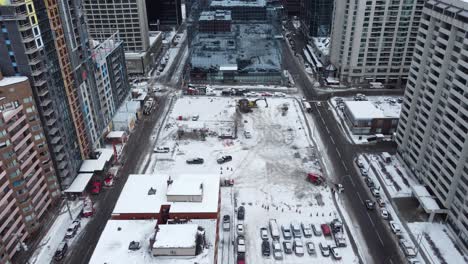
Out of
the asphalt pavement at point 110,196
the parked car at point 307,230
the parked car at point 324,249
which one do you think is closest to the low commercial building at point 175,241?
the asphalt pavement at point 110,196

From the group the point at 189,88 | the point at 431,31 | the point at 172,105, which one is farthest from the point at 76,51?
the point at 431,31

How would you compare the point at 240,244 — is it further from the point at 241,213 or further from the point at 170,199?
the point at 170,199

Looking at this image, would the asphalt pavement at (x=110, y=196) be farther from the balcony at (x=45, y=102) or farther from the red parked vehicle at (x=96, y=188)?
the balcony at (x=45, y=102)

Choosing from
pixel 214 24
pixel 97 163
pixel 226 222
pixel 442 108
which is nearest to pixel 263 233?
pixel 226 222

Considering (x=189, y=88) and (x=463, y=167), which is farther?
(x=189, y=88)

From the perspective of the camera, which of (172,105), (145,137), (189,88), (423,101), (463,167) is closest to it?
(463,167)

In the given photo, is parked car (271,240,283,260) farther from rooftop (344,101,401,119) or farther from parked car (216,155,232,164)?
rooftop (344,101,401,119)

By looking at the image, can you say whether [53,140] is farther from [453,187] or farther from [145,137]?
[453,187]
